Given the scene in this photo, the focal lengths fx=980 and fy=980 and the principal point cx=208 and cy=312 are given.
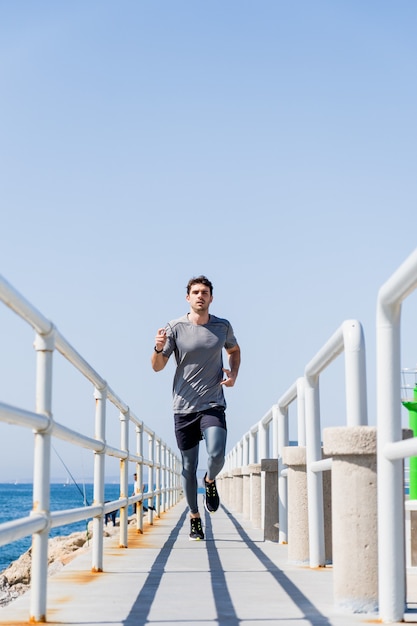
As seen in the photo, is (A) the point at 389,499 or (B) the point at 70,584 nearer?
(A) the point at 389,499

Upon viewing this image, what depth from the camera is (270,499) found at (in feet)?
29.7

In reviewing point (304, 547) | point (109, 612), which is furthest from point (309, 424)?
point (109, 612)

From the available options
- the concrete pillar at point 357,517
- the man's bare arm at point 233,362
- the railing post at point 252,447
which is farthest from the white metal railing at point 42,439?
the railing post at point 252,447

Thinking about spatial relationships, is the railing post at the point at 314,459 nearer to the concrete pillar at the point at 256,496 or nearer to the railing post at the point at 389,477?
the railing post at the point at 389,477

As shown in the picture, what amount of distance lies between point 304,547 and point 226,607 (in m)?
2.07

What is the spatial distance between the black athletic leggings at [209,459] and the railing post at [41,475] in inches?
142

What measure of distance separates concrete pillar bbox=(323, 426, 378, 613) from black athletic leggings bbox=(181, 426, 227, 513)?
3.58 meters

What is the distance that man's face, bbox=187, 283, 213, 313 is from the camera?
7574 millimetres


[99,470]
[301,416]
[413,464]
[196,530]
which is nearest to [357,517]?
[99,470]

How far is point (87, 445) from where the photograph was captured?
5.18 m

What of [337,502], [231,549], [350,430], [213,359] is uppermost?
[213,359]

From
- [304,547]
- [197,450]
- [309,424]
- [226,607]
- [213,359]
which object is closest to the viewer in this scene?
[226,607]

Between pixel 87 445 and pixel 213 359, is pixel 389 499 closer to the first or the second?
pixel 87 445

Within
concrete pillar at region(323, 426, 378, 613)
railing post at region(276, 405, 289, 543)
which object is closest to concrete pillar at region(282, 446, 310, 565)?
railing post at region(276, 405, 289, 543)
